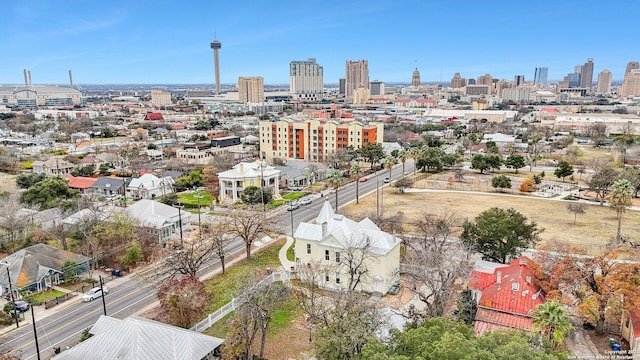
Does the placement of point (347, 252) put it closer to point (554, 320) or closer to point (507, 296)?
point (507, 296)

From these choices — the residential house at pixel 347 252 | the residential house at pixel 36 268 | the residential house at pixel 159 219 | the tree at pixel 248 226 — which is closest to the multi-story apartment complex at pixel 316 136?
the residential house at pixel 159 219

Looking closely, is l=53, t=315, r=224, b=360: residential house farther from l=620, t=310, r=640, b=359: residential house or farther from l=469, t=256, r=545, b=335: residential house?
l=620, t=310, r=640, b=359: residential house

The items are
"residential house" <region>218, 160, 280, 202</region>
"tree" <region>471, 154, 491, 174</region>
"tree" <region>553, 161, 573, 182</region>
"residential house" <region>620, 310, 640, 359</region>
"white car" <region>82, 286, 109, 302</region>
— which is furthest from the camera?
"tree" <region>471, 154, 491, 174</region>

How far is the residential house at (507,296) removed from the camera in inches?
1181

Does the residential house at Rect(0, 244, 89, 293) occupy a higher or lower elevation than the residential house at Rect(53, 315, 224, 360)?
lower

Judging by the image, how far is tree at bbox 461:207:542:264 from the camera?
132ft

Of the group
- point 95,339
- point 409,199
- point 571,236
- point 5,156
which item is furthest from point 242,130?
point 95,339

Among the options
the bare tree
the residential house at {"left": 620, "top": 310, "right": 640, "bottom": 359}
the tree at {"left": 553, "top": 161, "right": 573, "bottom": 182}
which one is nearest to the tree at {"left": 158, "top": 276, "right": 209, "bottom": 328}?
the bare tree

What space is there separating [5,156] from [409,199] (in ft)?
288

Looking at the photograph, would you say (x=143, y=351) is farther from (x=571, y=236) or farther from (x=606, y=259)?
(x=571, y=236)

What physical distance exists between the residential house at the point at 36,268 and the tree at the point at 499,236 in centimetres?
3708

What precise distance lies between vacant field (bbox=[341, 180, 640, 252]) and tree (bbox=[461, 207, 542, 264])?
9.04 m

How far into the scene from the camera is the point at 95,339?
84.0ft

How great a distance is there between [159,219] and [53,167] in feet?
165
